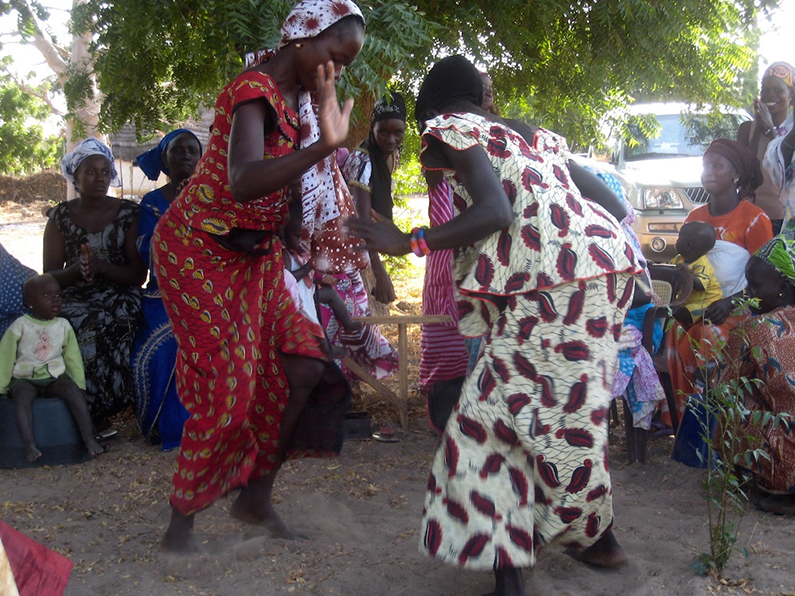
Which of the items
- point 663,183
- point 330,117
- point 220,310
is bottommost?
point 220,310

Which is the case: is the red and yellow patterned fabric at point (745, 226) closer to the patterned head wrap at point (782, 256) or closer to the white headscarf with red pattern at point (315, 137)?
the patterned head wrap at point (782, 256)

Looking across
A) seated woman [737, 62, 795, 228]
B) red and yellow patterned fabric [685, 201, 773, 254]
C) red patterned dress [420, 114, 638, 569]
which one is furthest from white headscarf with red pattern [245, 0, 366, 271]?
seated woman [737, 62, 795, 228]

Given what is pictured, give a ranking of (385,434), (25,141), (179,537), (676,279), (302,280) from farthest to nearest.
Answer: (25,141)
(385,434)
(676,279)
(302,280)
(179,537)

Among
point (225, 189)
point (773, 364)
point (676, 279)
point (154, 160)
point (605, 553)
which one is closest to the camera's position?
point (225, 189)

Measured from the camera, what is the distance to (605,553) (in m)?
2.90

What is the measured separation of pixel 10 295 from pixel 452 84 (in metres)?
3.28

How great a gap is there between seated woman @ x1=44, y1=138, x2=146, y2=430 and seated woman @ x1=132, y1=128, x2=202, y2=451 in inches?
3.2

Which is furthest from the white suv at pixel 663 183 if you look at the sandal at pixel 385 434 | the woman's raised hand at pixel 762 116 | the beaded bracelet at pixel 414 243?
the beaded bracelet at pixel 414 243

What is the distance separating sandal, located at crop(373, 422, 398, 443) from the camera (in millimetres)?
4793

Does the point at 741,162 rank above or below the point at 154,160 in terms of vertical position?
below

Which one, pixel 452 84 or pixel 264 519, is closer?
pixel 452 84

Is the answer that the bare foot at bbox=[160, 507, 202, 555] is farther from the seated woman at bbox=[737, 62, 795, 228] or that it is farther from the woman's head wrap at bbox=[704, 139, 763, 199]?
the seated woman at bbox=[737, 62, 795, 228]

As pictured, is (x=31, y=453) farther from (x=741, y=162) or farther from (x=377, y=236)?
(x=741, y=162)

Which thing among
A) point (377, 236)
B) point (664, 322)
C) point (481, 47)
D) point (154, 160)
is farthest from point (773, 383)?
point (154, 160)
